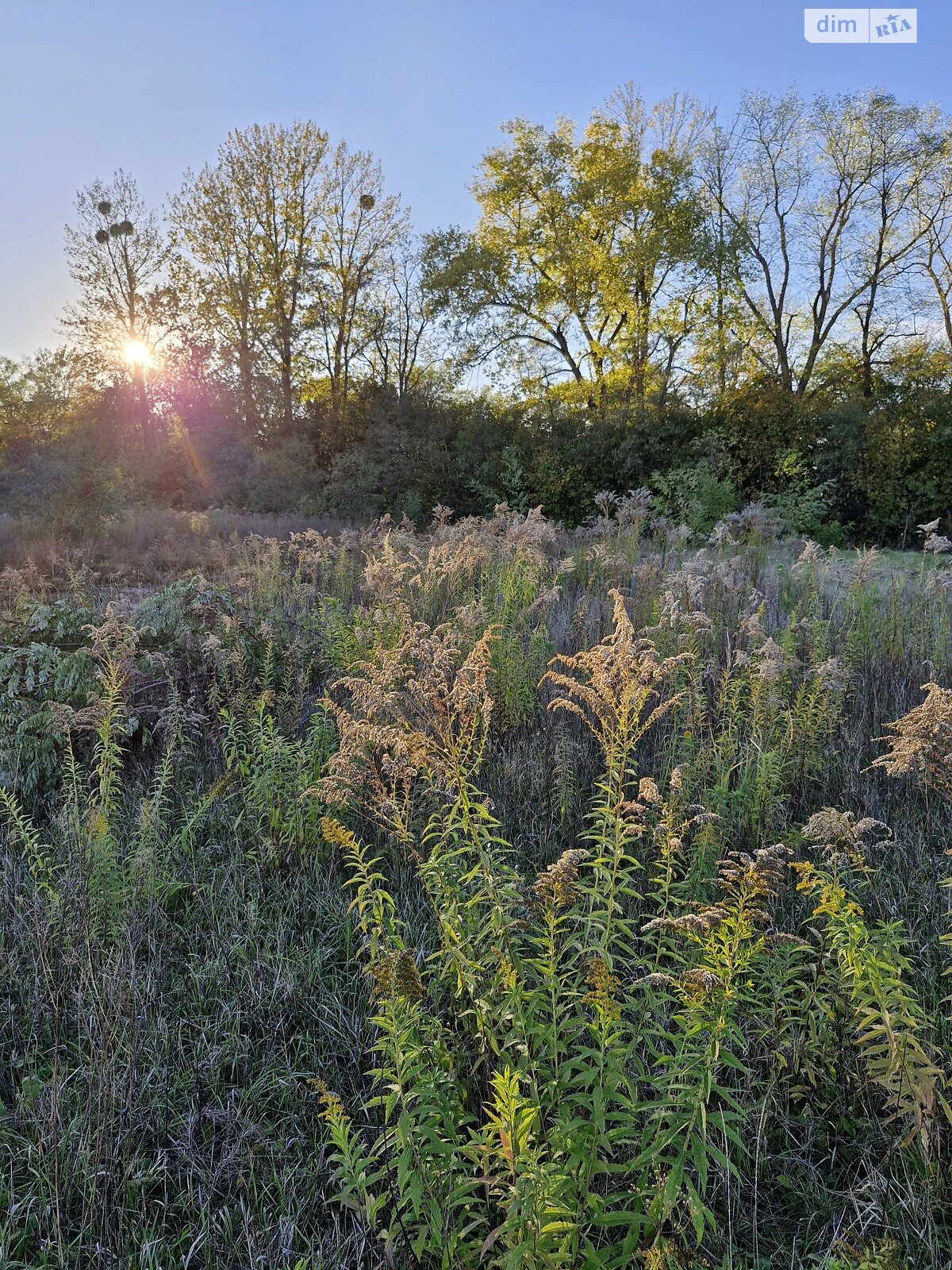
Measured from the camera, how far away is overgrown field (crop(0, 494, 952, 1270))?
166cm

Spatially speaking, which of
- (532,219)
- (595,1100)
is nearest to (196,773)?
(595,1100)

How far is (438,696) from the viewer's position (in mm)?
2252

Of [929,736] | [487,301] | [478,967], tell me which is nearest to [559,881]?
[478,967]

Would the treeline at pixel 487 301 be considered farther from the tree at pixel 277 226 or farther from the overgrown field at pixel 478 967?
the overgrown field at pixel 478 967

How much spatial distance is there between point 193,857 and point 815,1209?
8.23 feet

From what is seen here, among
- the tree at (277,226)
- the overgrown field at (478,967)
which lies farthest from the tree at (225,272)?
the overgrown field at (478,967)

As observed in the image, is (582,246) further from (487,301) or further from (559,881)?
(559,881)

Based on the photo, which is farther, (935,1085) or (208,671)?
(208,671)

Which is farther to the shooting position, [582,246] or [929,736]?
[582,246]

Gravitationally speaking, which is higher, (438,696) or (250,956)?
(438,696)

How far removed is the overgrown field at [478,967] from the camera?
1.66 m

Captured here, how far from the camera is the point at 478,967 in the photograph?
5.90 ft

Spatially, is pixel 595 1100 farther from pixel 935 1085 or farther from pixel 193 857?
pixel 193 857

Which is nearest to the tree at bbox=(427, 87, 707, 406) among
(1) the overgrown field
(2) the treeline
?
(2) the treeline
